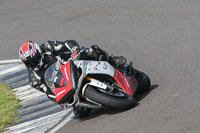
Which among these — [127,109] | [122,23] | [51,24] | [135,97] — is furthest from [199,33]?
[51,24]

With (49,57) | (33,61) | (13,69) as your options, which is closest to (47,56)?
(49,57)

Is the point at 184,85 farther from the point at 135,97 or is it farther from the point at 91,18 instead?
the point at 91,18

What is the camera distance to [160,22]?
40.4 feet

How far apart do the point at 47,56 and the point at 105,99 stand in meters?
1.86

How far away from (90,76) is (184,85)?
5.33 feet

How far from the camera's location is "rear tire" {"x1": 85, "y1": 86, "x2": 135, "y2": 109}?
686 centimetres

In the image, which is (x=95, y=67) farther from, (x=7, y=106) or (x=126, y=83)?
(x=7, y=106)

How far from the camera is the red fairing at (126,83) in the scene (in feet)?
24.1

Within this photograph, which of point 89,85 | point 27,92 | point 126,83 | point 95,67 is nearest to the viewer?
point 89,85

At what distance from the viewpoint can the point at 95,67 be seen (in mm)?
7176

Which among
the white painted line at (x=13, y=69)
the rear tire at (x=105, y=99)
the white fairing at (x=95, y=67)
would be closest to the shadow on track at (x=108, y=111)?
the rear tire at (x=105, y=99)

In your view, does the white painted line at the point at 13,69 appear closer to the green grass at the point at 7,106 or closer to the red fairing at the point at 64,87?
the green grass at the point at 7,106

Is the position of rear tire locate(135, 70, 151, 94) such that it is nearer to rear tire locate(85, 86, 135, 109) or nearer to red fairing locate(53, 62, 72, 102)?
rear tire locate(85, 86, 135, 109)

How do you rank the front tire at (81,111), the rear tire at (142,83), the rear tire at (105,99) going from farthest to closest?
the rear tire at (142,83)
the front tire at (81,111)
the rear tire at (105,99)
